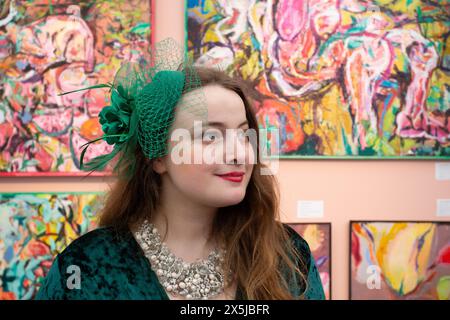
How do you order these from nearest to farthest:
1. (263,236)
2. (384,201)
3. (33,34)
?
(263,236)
(33,34)
(384,201)

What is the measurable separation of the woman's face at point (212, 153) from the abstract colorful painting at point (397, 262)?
3.75ft

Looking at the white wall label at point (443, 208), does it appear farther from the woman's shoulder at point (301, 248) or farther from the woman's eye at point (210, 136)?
the woman's eye at point (210, 136)

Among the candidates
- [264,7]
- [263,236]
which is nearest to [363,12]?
[264,7]

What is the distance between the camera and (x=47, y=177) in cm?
192

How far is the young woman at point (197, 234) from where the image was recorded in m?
0.97

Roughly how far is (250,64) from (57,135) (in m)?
0.83

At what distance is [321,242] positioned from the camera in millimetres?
1971

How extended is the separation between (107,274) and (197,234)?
21 centimetres

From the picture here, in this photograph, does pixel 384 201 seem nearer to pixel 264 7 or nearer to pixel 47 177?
pixel 264 7

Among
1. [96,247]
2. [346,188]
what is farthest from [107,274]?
[346,188]

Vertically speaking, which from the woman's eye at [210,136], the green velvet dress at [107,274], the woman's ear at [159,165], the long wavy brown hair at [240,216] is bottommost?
the green velvet dress at [107,274]

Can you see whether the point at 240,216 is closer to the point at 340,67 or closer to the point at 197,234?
the point at 197,234

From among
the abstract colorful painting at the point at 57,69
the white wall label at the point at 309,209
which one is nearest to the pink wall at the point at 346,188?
the white wall label at the point at 309,209

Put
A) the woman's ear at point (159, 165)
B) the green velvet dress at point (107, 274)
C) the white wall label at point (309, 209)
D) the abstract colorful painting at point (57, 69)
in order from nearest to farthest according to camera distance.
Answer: the green velvet dress at point (107, 274) → the woman's ear at point (159, 165) → the abstract colorful painting at point (57, 69) → the white wall label at point (309, 209)
